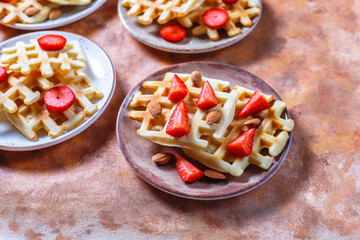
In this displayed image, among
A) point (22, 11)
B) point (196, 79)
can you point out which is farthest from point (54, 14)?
point (196, 79)

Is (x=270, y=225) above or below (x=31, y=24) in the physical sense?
below

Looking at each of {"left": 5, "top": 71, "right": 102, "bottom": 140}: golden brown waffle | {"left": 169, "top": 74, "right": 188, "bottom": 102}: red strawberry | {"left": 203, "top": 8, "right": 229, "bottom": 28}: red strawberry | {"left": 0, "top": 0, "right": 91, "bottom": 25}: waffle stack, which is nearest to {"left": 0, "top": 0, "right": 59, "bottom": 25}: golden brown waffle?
{"left": 0, "top": 0, "right": 91, "bottom": 25}: waffle stack

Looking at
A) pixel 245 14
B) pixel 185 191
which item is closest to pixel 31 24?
pixel 245 14

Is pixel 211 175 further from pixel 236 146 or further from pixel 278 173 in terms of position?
pixel 278 173

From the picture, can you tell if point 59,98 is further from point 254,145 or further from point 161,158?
point 254,145

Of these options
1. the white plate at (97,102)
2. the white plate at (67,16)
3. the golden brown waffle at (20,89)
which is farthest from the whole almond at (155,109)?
the white plate at (67,16)

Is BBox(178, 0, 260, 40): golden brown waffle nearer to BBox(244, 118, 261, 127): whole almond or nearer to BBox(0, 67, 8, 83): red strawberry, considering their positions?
BBox(244, 118, 261, 127): whole almond
